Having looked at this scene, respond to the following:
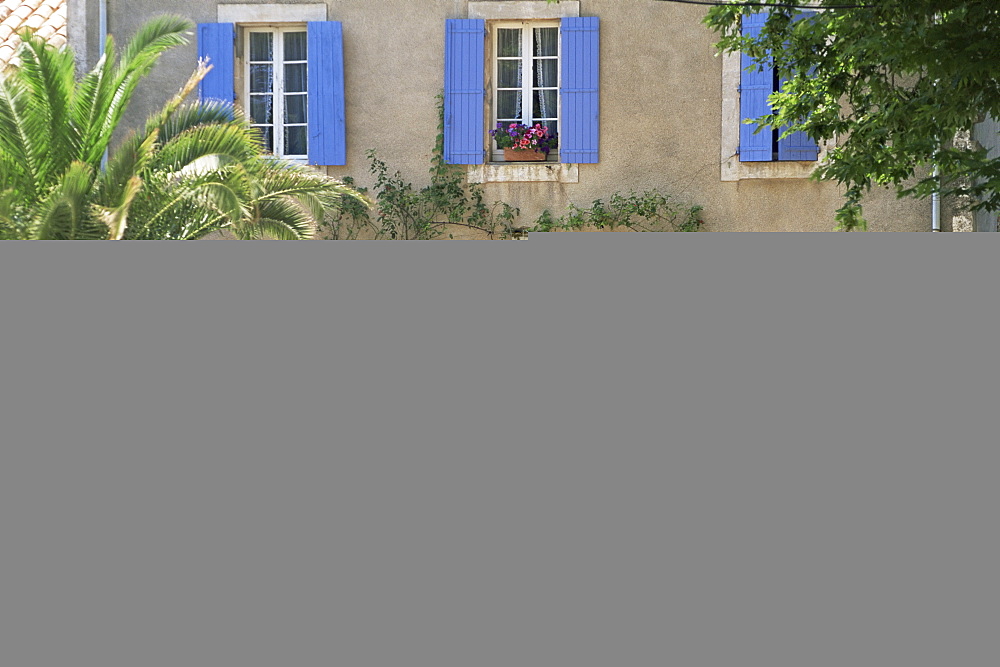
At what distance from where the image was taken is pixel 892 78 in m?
5.97

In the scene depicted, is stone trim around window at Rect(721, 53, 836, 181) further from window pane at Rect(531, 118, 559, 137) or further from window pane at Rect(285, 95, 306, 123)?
window pane at Rect(285, 95, 306, 123)

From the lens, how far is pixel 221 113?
340 inches

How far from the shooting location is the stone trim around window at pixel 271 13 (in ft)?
32.6

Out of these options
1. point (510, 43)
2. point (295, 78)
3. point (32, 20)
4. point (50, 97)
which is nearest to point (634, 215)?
point (510, 43)

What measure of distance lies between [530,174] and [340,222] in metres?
2.01

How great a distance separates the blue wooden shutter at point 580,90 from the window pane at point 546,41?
33 centimetres

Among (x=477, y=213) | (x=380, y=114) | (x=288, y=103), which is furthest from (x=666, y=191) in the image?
(x=288, y=103)

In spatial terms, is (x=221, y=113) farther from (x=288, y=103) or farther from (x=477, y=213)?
(x=477, y=213)

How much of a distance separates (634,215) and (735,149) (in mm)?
1200

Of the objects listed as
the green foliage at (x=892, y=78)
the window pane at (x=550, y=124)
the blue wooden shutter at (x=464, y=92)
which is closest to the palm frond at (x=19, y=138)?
the blue wooden shutter at (x=464, y=92)

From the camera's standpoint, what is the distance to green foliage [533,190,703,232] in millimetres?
9703

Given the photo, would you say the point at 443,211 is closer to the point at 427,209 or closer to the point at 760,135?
the point at 427,209

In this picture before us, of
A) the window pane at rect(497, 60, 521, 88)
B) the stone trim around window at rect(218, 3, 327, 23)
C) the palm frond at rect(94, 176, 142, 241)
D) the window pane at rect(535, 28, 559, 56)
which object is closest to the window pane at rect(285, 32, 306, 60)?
the stone trim around window at rect(218, 3, 327, 23)

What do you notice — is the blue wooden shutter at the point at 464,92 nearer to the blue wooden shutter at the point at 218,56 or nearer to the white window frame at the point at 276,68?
the white window frame at the point at 276,68
